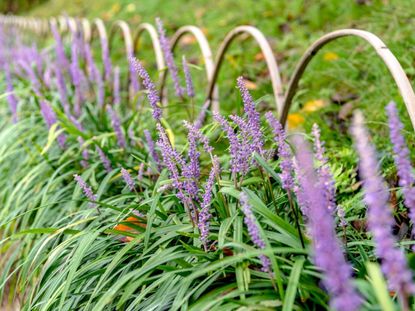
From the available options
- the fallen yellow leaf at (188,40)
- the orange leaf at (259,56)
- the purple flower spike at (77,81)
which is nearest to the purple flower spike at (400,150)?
the purple flower spike at (77,81)

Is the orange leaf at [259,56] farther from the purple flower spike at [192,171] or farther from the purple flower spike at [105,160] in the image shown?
the purple flower spike at [192,171]

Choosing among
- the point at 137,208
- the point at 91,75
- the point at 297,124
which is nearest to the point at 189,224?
the point at 137,208

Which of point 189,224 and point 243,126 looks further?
point 189,224

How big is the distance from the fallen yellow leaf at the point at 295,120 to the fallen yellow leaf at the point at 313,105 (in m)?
0.08

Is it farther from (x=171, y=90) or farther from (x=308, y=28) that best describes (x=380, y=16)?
(x=171, y=90)

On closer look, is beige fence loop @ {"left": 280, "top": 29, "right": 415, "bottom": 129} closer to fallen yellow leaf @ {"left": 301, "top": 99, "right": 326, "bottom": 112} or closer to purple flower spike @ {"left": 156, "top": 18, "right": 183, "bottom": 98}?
purple flower spike @ {"left": 156, "top": 18, "right": 183, "bottom": 98}

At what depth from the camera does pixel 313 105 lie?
11.2 feet

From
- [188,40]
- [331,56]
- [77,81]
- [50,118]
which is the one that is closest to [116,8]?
[188,40]

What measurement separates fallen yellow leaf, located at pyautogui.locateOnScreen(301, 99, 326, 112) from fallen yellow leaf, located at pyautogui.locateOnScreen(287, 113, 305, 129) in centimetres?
8

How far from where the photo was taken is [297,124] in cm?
328

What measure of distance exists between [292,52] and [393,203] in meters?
2.43

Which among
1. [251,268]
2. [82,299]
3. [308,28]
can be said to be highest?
[308,28]

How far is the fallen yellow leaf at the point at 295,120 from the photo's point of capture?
129 inches

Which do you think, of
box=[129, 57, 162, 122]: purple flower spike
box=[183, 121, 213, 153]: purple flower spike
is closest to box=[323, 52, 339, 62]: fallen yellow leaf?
box=[129, 57, 162, 122]: purple flower spike
